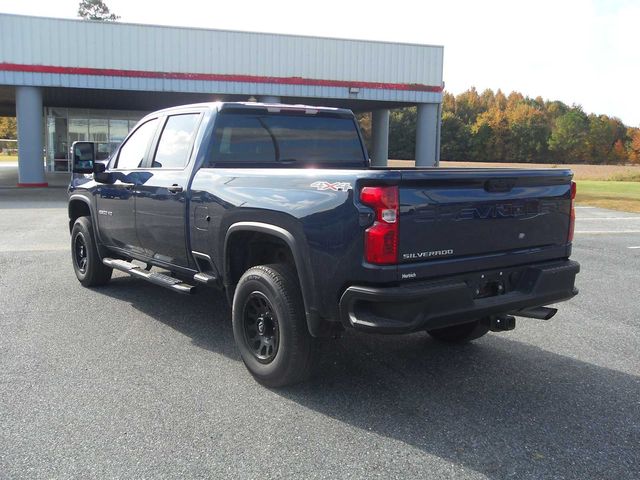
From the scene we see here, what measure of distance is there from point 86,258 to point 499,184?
5119 millimetres

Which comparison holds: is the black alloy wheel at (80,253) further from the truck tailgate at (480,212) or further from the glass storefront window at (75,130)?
the glass storefront window at (75,130)

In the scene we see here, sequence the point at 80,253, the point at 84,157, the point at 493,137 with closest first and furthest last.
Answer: the point at 84,157, the point at 80,253, the point at 493,137

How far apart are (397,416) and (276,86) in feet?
68.6

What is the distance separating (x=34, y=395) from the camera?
4.03 metres

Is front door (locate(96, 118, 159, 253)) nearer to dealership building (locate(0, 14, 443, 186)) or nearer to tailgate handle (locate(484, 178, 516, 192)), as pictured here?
tailgate handle (locate(484, 178, 516, 192))

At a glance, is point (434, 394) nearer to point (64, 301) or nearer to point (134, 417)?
point (134, 417)

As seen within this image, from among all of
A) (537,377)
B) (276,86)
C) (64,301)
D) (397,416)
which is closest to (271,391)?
(397,416)

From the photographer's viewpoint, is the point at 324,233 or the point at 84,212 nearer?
the point at 324,233

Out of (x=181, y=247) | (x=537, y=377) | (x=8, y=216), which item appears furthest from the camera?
(x=8, y=216)

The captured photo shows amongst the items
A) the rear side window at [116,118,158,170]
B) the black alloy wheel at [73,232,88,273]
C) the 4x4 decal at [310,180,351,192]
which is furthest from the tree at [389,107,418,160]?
the 4x4 decal at [310,180,351,192]

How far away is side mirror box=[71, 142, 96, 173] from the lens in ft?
20.8

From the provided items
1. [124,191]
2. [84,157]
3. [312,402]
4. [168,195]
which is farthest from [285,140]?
[312,402]

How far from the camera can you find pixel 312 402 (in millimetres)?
4020

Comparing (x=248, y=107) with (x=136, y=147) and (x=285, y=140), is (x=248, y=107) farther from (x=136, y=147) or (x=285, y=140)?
(x=136, y=147)
